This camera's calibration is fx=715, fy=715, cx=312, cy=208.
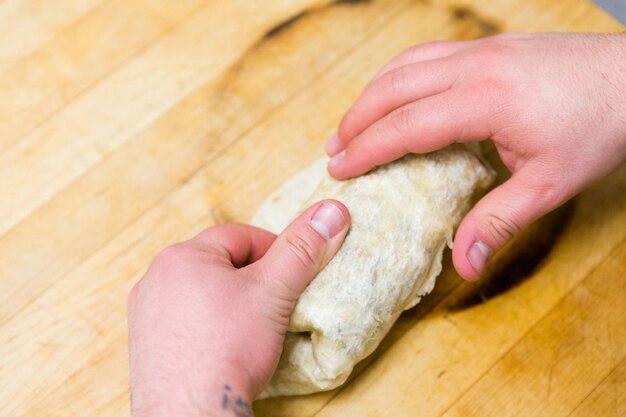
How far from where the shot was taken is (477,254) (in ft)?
4.34

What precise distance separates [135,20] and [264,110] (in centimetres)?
42

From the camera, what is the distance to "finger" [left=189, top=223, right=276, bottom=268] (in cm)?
132

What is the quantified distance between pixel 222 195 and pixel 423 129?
1.64 ft

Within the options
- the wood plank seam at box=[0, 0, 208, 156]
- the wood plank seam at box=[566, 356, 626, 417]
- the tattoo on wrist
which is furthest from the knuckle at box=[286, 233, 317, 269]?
the wood plank seam at box=[0, 0, 208, 156]

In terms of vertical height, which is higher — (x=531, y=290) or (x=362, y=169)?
(x=362, y=169)

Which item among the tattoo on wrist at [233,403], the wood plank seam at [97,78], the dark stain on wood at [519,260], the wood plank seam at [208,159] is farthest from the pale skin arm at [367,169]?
the wood plank seam at [97,78]

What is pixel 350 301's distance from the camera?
1243 mm

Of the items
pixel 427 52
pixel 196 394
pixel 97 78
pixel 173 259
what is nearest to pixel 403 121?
pixel 427 52

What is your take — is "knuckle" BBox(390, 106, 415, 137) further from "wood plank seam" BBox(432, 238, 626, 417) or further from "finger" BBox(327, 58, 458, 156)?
"wood plank seam" BBox(432, 238, 626, 417)

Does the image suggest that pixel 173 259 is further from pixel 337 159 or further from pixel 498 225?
pixel 498 225

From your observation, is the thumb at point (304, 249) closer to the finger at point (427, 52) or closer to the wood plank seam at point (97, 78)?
the finger at point (427, 52)

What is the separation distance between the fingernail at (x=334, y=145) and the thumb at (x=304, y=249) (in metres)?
0.22

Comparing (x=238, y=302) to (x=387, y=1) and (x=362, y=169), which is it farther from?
(x=387, y=1)

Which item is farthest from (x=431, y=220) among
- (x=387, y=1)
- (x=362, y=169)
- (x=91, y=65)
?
(x=91, y=65)
